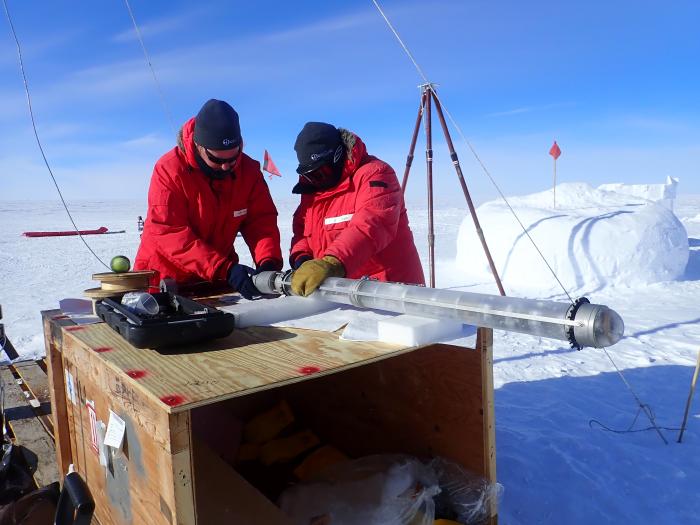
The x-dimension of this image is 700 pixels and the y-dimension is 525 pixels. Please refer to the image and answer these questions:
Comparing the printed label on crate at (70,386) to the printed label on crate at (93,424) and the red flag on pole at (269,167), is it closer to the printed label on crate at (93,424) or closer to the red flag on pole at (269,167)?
the printed label on crate at (93,424)

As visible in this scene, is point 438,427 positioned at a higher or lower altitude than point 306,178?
lower

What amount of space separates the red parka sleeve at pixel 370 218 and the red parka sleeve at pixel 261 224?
0.63 metres

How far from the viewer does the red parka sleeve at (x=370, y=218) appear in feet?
7.54

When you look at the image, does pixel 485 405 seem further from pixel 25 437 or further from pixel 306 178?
pixel 25 437

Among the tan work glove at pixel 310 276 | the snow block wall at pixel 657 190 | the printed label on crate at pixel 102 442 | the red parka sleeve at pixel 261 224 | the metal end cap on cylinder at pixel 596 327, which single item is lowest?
the printed label on crate at pixel 102 442

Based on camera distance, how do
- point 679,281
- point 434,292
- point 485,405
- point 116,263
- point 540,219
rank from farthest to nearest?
1. point 540,219
2. point 679,281
3. point 116,263
4. point 485,405
5. point 434,292

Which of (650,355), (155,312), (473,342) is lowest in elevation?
(650,355)

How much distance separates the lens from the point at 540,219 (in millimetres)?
9672

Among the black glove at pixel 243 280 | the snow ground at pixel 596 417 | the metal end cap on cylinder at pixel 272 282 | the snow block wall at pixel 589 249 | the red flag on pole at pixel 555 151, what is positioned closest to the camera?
the metal end cap on cylinder at pixel 272 282

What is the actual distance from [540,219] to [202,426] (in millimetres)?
8425

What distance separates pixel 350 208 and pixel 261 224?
2.21 ft

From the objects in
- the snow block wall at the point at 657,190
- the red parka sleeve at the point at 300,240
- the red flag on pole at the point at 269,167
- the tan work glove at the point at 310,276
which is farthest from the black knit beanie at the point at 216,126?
the snow block wall at the point at 657,190

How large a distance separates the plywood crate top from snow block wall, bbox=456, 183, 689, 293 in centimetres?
760

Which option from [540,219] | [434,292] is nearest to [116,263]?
[434,292]
